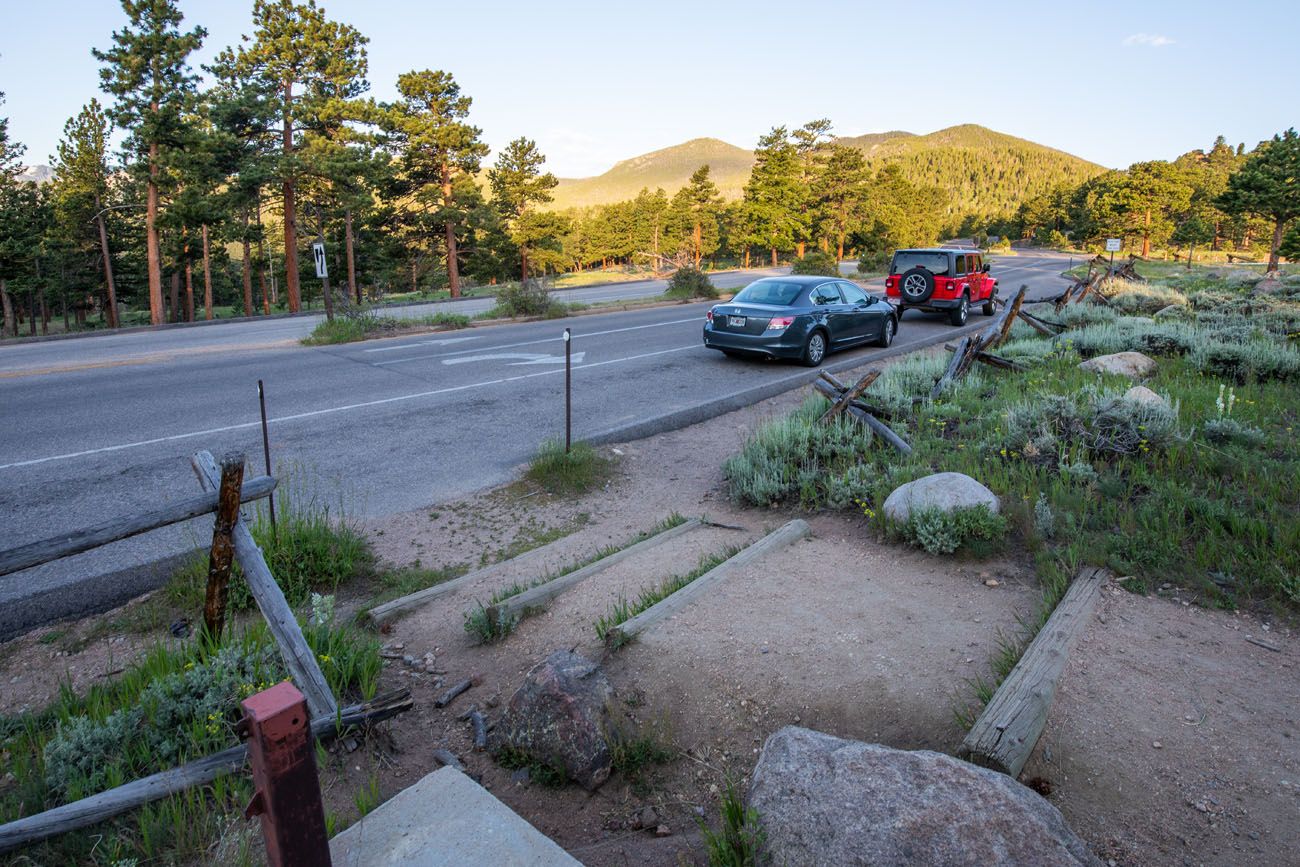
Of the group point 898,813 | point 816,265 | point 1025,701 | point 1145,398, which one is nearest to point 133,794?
point 898,813

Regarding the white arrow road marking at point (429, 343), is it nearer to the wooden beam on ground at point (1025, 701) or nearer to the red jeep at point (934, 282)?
the red jeep at point (934, 282)


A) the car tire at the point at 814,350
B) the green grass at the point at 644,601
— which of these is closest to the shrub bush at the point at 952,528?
the green grass at the point at 644,601

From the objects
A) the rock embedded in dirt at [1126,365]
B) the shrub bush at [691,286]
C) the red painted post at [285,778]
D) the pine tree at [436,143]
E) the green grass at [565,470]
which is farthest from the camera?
the pine tree at [436,143]

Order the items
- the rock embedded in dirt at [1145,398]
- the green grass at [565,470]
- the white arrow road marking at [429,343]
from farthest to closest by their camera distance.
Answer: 1. the white arrow road marking at [429,343]
2. the green grass at [565,470]
3. the rock embedded in dirt at [1145,398]

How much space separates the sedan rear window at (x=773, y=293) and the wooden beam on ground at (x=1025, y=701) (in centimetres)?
977

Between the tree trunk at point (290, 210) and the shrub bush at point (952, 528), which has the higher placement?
the tree trunk at point (290, 210)

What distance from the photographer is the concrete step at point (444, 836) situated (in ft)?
7.67

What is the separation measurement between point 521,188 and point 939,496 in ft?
152

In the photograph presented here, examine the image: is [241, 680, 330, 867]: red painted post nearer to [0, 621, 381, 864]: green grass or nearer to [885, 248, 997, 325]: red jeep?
[0, 621, 381, 864]: green grass

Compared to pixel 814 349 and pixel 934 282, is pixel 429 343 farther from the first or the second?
pixel 934 282

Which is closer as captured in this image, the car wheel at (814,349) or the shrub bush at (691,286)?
the car wheel at (814,349)

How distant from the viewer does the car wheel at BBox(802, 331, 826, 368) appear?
13.0 metres

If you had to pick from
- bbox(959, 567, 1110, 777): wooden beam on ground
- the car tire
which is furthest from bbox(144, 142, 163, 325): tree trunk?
bbox(959, 567, 1110, 777): wooden beam on ground

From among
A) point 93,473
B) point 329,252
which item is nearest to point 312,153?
point 329,252
